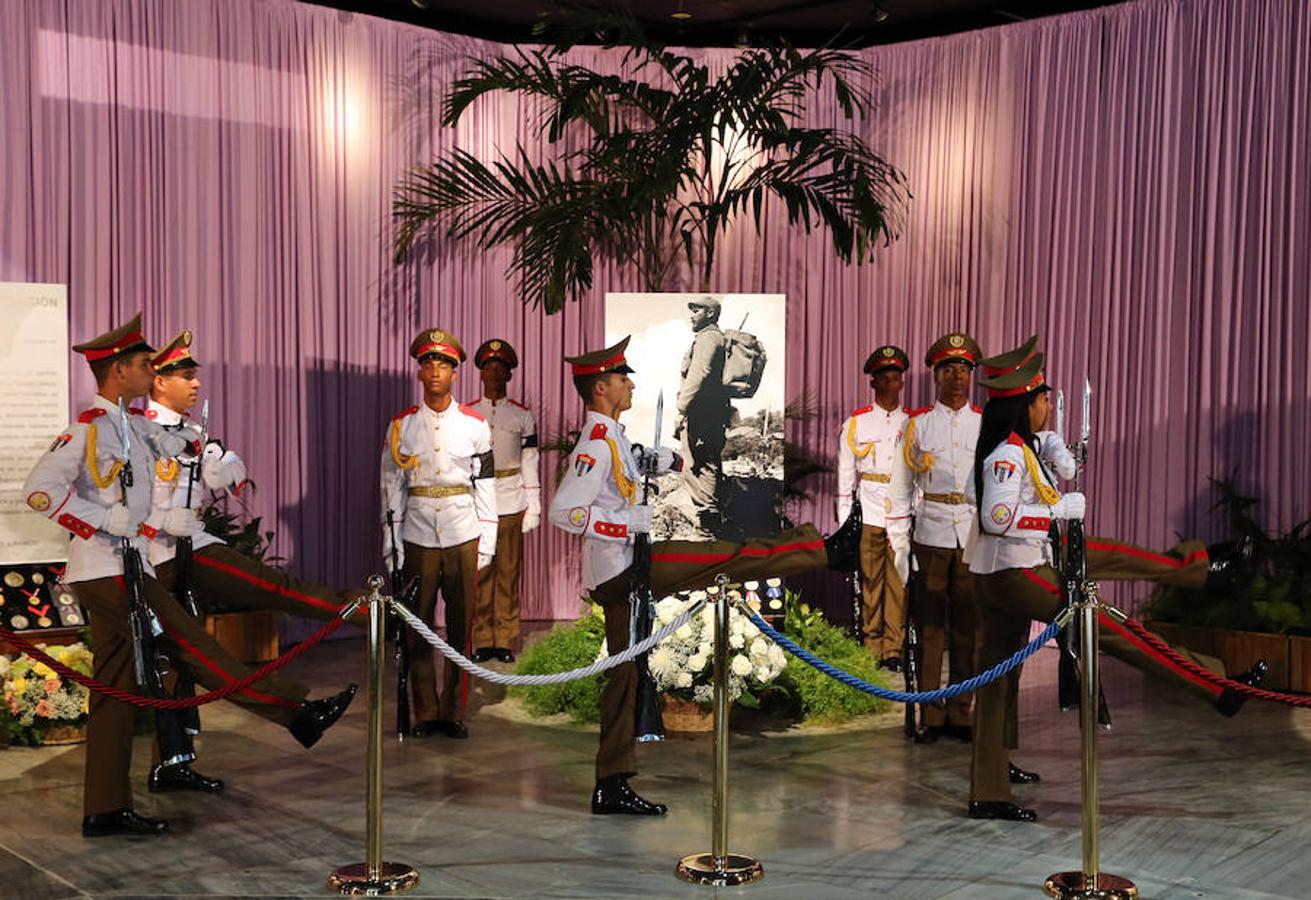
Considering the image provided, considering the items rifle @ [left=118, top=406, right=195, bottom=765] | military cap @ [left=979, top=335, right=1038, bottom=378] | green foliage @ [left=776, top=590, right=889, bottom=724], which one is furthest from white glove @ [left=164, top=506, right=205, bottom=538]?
military cap @ [left=979, top=335, right=1038, bottom=378]

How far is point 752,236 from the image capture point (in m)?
10.9

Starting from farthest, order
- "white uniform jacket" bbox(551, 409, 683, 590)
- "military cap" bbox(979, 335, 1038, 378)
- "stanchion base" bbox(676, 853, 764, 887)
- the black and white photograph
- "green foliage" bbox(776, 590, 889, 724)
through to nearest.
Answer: the black and white photograph < "green foliage" bbox(776, 590, 889, 724) < "military cap" bbox(979, 335, 1038, 378) < "white uniform jacket" bbox(551, 409, 683, 590) < "stanchion base" bbox(676, 853, 764, 887)

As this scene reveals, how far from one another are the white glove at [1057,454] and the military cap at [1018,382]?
17.5 inches

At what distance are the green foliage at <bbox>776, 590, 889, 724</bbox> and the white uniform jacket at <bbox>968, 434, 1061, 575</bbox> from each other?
1.93m

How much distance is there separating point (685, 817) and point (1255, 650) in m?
3.95

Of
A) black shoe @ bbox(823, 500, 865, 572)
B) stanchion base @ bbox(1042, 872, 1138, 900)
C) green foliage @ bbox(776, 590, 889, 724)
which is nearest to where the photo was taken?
stanchion base @ bbox(1042, 872, 1138, 900)

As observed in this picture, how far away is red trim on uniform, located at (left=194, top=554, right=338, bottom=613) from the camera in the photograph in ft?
18.8

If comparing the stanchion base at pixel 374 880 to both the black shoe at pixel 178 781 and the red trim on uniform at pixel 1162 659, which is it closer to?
the black shoe at pixel 178 781

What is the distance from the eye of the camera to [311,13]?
9703 mm

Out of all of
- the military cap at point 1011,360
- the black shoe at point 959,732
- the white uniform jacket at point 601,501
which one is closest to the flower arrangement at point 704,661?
the black shoe at point 959,732

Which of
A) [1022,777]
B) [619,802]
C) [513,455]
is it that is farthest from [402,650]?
[513,455]

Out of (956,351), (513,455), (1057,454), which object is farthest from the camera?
(513,455)

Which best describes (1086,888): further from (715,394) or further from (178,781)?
(715,394)

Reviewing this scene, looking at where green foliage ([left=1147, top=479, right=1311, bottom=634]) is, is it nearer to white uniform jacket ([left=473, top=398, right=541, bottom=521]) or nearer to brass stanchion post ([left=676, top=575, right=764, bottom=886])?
white uniform jacket ([left=473, top=398, right=541, bottom=521])
